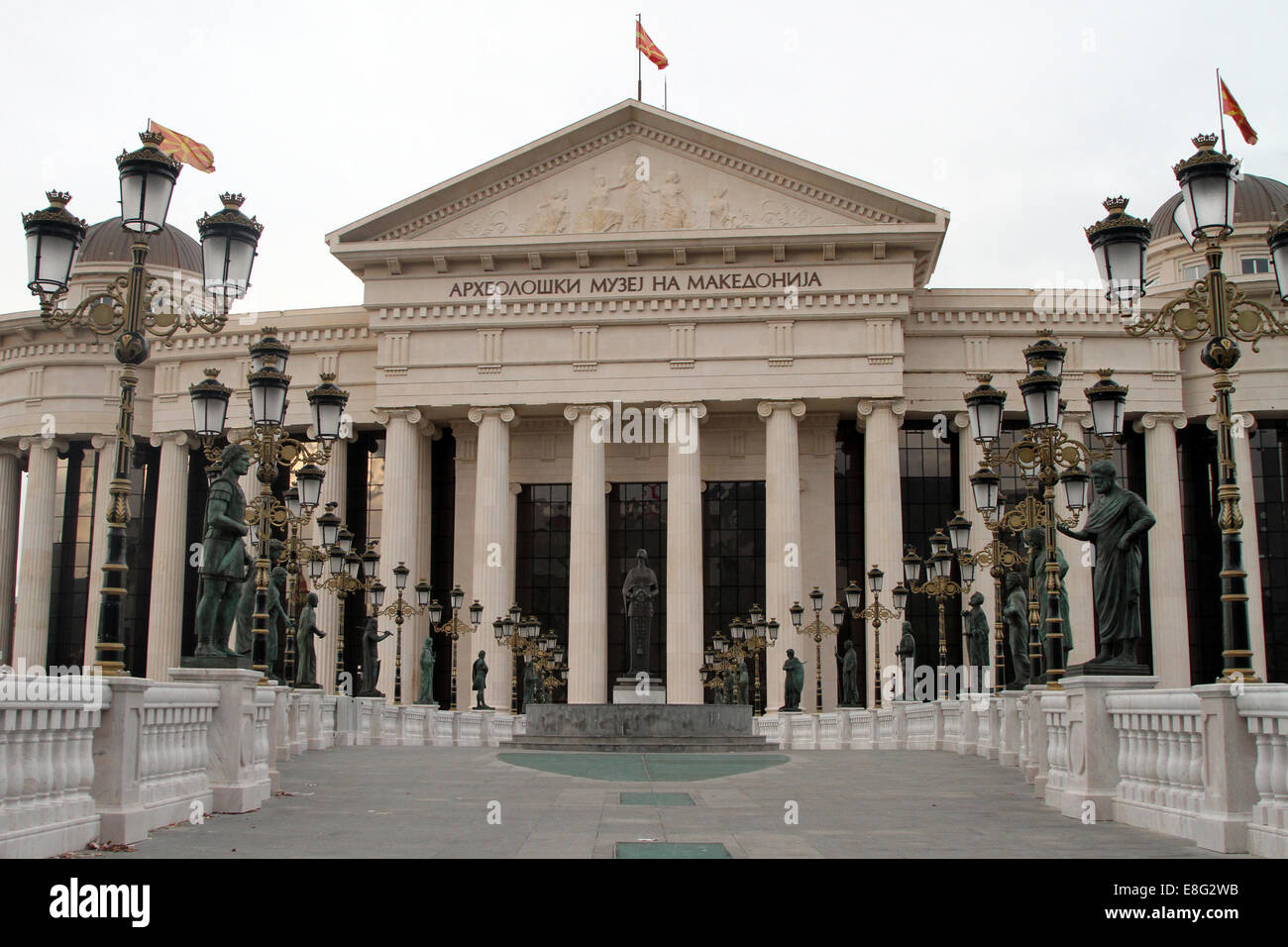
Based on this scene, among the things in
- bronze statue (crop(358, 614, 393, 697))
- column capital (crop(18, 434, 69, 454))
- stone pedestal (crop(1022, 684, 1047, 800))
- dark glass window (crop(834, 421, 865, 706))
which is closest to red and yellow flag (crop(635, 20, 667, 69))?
dark glass window (crop(834, 421, 865, 706))

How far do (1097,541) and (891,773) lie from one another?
9.11 m

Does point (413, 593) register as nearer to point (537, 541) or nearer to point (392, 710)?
point (537, 541)

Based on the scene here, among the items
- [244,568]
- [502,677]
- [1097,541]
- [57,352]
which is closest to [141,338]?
[244,568]

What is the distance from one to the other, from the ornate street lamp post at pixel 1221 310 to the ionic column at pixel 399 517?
42354mm

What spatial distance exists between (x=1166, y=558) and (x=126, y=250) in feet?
179

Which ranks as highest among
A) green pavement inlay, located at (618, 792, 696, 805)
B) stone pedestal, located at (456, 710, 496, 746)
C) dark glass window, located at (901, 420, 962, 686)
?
dark glass window, located at (901, 420, 962, 686)

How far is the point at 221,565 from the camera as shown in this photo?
1605 centimetres

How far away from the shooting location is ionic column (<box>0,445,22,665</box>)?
62.6 meters

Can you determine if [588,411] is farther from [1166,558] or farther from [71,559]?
[71,559]

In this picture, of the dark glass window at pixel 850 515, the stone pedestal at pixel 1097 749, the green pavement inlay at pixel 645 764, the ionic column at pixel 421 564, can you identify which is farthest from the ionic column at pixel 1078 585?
the stone pedestal at pixel 1097 749

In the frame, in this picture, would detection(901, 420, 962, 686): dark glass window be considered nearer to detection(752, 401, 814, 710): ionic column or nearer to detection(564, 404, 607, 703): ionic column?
detection(752, 401, 814, 710): ionic column

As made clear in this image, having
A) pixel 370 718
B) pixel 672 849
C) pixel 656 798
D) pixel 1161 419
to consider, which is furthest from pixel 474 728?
pixel 1161 419

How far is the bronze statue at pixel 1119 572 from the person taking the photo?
588 inches

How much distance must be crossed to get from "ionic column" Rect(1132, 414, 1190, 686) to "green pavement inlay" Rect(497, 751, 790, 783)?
29908mm
